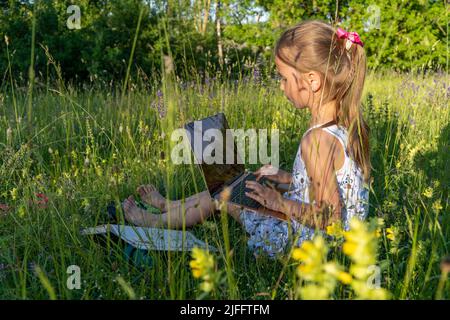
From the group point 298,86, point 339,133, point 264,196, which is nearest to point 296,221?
point 264,196

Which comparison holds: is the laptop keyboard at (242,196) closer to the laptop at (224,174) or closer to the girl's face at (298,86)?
the laptop at (224,174)

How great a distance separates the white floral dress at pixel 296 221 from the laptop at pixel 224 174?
0.05 metres

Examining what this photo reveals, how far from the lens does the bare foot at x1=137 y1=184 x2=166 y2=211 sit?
260cm

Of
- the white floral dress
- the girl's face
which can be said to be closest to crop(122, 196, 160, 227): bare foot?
the white floral dress

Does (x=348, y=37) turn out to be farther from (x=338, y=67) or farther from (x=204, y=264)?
(x=204, y=264)

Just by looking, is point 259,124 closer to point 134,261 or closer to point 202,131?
point 202,131

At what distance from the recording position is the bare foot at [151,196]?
2.60 metres

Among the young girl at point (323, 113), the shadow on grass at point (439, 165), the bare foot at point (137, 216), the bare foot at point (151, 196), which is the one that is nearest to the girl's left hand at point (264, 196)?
the young girl at point (323, 113)

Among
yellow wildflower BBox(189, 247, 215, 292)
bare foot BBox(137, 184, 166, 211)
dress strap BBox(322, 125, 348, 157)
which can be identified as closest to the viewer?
yellow wildflower BBox(189, 247, 215, 292)

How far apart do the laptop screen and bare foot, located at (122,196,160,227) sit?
0.33m

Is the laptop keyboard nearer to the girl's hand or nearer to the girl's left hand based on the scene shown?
the girl's hand

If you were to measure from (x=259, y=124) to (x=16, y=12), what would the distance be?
20.2ft

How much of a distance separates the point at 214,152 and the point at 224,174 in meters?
0.14
